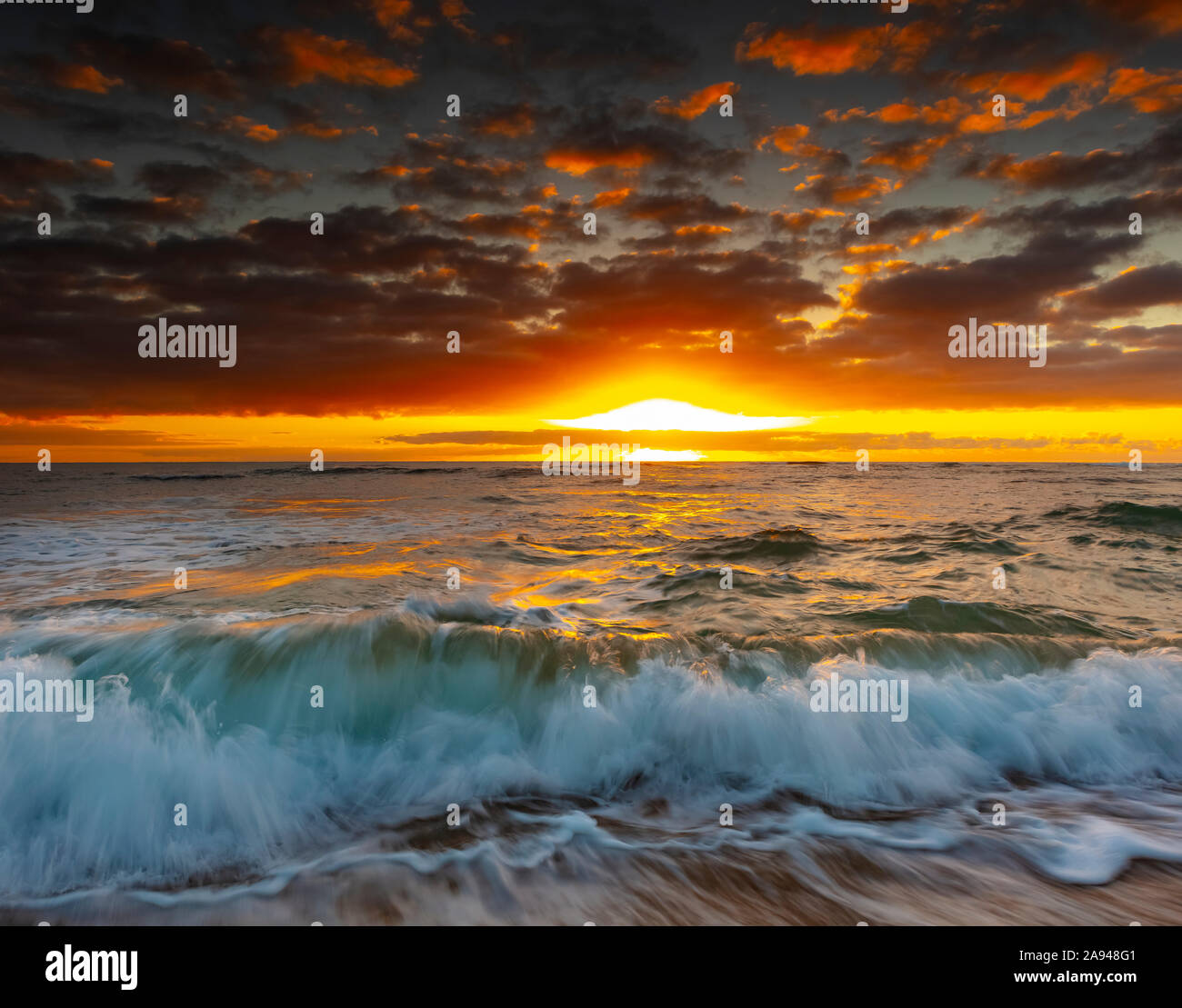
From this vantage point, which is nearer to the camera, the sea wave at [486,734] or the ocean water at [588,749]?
the ocean water at [588,749]

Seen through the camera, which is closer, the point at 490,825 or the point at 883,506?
the point at 490,825

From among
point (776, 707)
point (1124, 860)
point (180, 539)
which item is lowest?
point (1124, 860)

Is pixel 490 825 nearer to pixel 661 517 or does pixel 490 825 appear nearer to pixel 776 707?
pixel 776 707

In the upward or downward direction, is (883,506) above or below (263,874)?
above

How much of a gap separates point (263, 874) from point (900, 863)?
4529 mm

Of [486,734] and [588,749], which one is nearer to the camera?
[588,749]

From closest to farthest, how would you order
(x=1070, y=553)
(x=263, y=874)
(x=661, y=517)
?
(x=263, y=874), (x=1070, y=553), (x=661, y=517)

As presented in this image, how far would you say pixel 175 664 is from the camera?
266 inches

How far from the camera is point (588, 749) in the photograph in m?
5.86

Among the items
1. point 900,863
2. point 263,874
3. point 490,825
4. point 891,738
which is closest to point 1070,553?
point 891,738

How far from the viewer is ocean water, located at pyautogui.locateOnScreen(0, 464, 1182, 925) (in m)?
3.96

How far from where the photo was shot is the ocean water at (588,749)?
396 cm

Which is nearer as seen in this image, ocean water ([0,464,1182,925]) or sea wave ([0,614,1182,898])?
ocean water ([0,464,1182,925])
